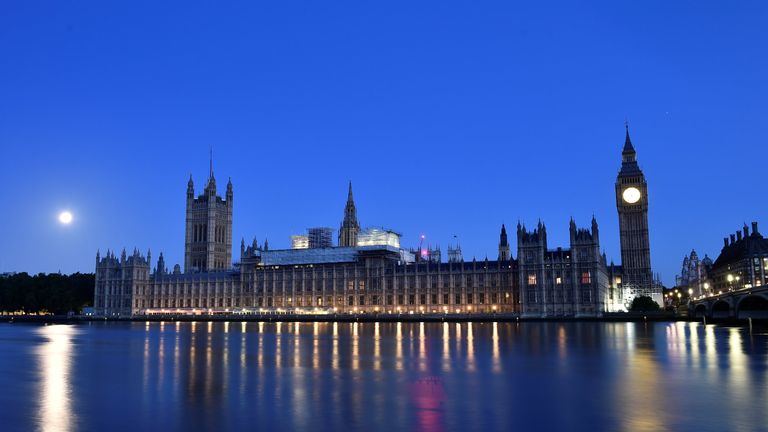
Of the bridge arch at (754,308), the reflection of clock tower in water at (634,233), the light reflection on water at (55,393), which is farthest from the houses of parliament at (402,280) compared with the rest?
the light reflection on water at (55,393)

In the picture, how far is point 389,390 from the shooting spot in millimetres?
26812

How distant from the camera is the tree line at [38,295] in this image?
534ft

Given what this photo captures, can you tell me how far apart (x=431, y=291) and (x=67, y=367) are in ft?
349

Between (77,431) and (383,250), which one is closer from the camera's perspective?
(77,431)

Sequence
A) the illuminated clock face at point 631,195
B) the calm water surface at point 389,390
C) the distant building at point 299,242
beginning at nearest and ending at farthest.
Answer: the calm water surface at point 389,390 < the illuminated clock face at point 631,195 < the distant building at point 299,242

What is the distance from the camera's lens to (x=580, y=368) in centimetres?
3497

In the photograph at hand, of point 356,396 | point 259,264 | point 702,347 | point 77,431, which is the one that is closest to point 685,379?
point 356,396

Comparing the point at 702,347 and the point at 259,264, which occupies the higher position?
the point at 259,264

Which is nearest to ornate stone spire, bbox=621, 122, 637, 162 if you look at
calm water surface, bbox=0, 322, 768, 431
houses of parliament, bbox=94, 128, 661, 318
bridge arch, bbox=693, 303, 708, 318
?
houses of parliament, bbox=94, 128, 661, 318

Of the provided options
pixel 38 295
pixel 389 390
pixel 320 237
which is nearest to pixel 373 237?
pixel 320 237

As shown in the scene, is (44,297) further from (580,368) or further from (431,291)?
(580,368)

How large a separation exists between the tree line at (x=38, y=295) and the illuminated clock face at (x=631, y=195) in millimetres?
139280

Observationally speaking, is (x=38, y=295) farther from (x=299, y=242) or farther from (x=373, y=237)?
(x=373, y=237)

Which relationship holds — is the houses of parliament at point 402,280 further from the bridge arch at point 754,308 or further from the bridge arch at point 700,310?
the bridge arch at point 754,308
